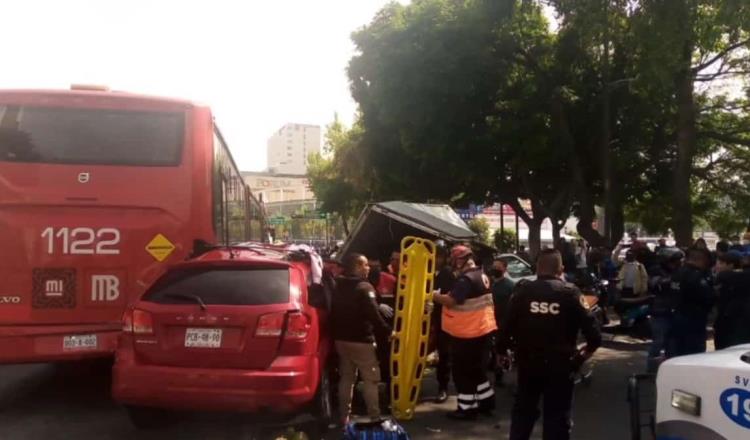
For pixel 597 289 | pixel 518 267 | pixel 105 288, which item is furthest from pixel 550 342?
pixel 518 267

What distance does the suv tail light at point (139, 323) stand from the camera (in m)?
6.02

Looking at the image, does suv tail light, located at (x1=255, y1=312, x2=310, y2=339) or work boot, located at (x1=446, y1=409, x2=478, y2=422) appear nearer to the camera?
suv tail light, located at (x1=255, y1=312, x2=310, y2=339)

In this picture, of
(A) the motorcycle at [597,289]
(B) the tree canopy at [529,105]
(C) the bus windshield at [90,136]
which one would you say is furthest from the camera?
(B) the tree canopy at [529,105]

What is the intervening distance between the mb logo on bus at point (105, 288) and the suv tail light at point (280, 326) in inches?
100

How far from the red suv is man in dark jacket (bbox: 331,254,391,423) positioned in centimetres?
40

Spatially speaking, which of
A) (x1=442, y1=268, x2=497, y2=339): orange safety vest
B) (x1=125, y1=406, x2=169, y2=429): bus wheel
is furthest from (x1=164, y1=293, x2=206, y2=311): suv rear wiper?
(x1=442, y1=268, x2=497, y2=339): orange safety vest

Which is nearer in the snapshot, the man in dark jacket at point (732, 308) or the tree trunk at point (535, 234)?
the man in dark jacket at point (732, 308)

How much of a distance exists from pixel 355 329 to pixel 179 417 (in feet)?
6.85

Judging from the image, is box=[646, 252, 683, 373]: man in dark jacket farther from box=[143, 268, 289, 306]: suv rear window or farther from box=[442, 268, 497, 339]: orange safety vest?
box=[143, 268, 289, 306]: suv rear window

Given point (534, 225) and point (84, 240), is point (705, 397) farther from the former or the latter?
point (534, 225)

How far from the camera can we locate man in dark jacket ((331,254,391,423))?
6.52 metres

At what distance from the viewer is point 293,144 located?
146 metres

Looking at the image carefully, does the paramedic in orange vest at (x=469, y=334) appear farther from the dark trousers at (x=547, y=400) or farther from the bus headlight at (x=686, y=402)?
the bus headlight at (x=686, y=402)

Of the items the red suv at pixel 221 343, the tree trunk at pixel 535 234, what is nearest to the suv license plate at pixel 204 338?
the red suv at pixel 221 343
